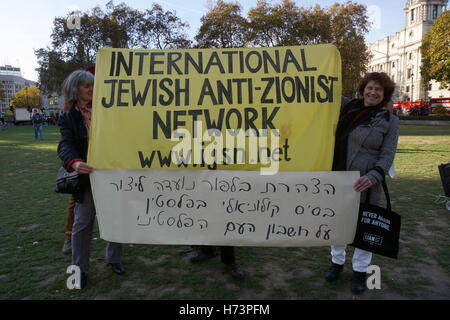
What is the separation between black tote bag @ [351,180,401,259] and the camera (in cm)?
298

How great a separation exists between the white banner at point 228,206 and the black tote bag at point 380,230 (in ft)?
0.43

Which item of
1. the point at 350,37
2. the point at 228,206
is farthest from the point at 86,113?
the point at 350,37

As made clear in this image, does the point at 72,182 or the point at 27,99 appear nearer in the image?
the point at 72,182

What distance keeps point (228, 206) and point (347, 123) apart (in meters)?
1.27

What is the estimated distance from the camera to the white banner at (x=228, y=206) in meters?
2.91

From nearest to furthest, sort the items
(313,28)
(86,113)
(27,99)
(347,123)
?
(347,123) → (86,113) → (313,28) → (27,99)

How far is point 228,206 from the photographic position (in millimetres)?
2949

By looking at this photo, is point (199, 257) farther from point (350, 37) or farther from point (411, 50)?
point (411, 50)

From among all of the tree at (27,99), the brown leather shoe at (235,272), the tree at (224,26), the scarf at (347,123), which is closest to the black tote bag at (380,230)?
the scarf at (347,123)

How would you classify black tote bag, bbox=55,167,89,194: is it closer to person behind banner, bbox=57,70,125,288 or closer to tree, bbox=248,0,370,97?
person behind banner, bbox=57,70,125,288

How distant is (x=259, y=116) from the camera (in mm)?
2943

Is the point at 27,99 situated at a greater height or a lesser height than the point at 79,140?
greater

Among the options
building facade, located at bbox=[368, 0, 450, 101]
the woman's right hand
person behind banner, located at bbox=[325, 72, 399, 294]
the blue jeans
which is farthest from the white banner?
building facade, located at bbox=[368, 0, 450, 101]

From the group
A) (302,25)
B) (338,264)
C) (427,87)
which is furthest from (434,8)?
(338,264)
